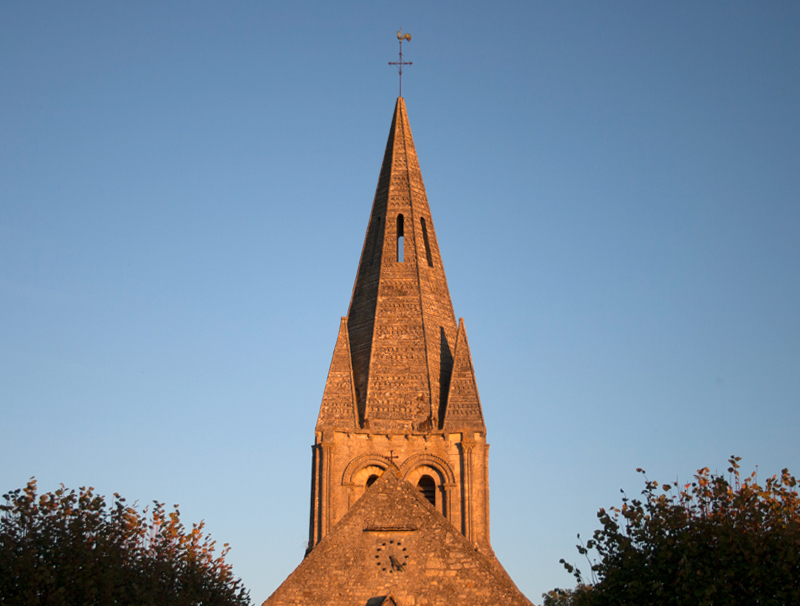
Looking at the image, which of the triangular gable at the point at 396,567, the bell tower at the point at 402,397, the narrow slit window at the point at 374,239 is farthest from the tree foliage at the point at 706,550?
the narrow slit window at the point at 374,239

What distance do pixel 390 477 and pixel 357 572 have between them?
2.68 meters

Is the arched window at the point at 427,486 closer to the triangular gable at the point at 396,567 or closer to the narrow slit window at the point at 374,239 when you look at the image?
the narrow slit window at the point at 374,239

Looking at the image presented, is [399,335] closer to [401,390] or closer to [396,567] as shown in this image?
[401,390]

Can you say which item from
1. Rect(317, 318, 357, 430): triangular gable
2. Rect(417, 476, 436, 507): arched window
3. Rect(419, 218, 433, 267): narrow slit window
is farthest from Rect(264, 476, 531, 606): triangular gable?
Rect(419, 218, 433, 267): narrow slit window

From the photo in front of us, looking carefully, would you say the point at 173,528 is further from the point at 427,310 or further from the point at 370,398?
the point at 427,310

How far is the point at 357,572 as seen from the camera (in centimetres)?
2034

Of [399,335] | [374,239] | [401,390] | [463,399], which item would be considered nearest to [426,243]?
[374,239]

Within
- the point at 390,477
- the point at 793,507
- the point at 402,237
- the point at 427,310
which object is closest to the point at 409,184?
the point at 402,237

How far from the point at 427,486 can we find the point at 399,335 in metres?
4.54

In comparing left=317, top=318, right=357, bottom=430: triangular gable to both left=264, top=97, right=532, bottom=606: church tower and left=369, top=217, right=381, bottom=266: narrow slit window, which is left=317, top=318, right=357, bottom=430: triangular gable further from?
left=369, top=217, right=381, bottom=266: narrow slit window

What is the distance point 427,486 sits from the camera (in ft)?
98.9

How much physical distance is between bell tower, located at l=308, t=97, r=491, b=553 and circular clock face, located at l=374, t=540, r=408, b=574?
817 centimetres

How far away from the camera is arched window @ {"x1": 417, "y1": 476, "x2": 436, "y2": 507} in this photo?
98.4 feet

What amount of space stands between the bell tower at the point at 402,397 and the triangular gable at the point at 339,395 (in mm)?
29
